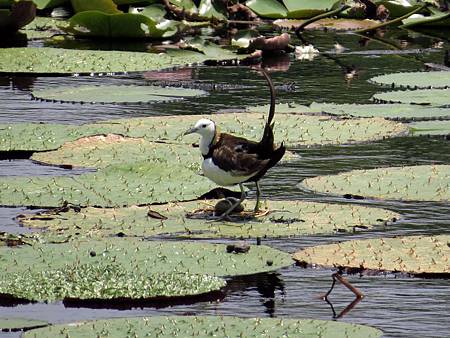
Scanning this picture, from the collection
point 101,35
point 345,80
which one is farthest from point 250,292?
point 101,35

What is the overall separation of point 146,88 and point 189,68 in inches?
66.2

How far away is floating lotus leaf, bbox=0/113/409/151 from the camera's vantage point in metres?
8.98

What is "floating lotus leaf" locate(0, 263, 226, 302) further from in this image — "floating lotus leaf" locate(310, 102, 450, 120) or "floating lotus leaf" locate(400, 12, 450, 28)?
"floating lotus leaf" locate(400, 12, 450, 28)

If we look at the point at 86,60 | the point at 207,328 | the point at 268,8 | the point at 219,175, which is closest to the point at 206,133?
the point at 219,175

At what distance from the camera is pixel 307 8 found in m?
15.8

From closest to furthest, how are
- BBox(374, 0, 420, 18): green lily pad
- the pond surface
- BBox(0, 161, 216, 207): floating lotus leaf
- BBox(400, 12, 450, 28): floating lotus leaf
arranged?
the pond surface < BBox(0, 161, 216, 207): floating lotus leaf < BBox(400, 12, 450, 28): floating lotus leaf < BBox(374, 0, 420, 18): green lily pad

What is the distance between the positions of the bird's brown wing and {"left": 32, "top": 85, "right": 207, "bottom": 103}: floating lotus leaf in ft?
11.8

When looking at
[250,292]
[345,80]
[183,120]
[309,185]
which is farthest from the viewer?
[345,80]

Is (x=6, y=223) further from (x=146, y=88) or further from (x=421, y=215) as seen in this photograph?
(x=146, y=88)

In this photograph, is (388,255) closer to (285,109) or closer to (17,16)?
(285,109)

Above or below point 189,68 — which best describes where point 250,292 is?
above

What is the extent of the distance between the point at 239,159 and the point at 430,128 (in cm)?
293

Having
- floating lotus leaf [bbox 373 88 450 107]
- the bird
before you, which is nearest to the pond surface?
floating lotus leaf [bbox 373 88 450 107]

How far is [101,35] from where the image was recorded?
14.3 m
